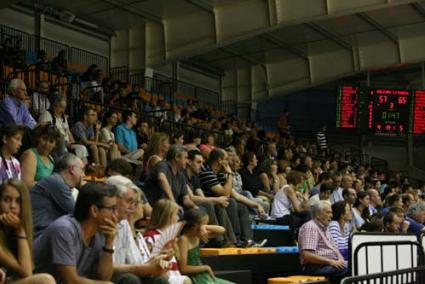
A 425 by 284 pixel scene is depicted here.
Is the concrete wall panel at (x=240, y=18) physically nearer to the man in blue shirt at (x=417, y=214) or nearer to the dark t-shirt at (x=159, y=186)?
the man in blue shirt at (x=417, y=214)

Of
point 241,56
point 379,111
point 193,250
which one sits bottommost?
point 193,250

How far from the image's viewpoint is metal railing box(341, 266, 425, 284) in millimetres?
4583

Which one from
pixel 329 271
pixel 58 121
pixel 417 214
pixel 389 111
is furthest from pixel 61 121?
pixel 389 111

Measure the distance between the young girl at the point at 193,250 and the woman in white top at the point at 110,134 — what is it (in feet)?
15.8

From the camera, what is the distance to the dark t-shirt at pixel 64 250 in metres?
4.60

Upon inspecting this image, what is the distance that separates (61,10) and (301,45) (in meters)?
8.19

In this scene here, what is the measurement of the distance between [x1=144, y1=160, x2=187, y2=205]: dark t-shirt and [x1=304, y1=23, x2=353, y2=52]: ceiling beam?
1373 centimetres

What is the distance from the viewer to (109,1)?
19.3 m

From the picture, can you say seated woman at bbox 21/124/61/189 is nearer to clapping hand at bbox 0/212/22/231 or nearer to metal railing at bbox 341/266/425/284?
clapping hand at bbox 0/212/22/231

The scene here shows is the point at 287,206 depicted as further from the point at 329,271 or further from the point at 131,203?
the point at 131,203

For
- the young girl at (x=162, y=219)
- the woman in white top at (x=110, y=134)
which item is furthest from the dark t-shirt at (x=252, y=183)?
the young girl at (x=162, y=219)

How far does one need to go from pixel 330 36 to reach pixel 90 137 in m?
12.7

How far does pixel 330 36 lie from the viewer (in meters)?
22.9

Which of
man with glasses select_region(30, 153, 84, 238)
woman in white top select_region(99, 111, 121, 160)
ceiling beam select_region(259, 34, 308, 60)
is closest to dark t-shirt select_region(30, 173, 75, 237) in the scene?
man with glasses select_region(30, 153, 84, 238)
